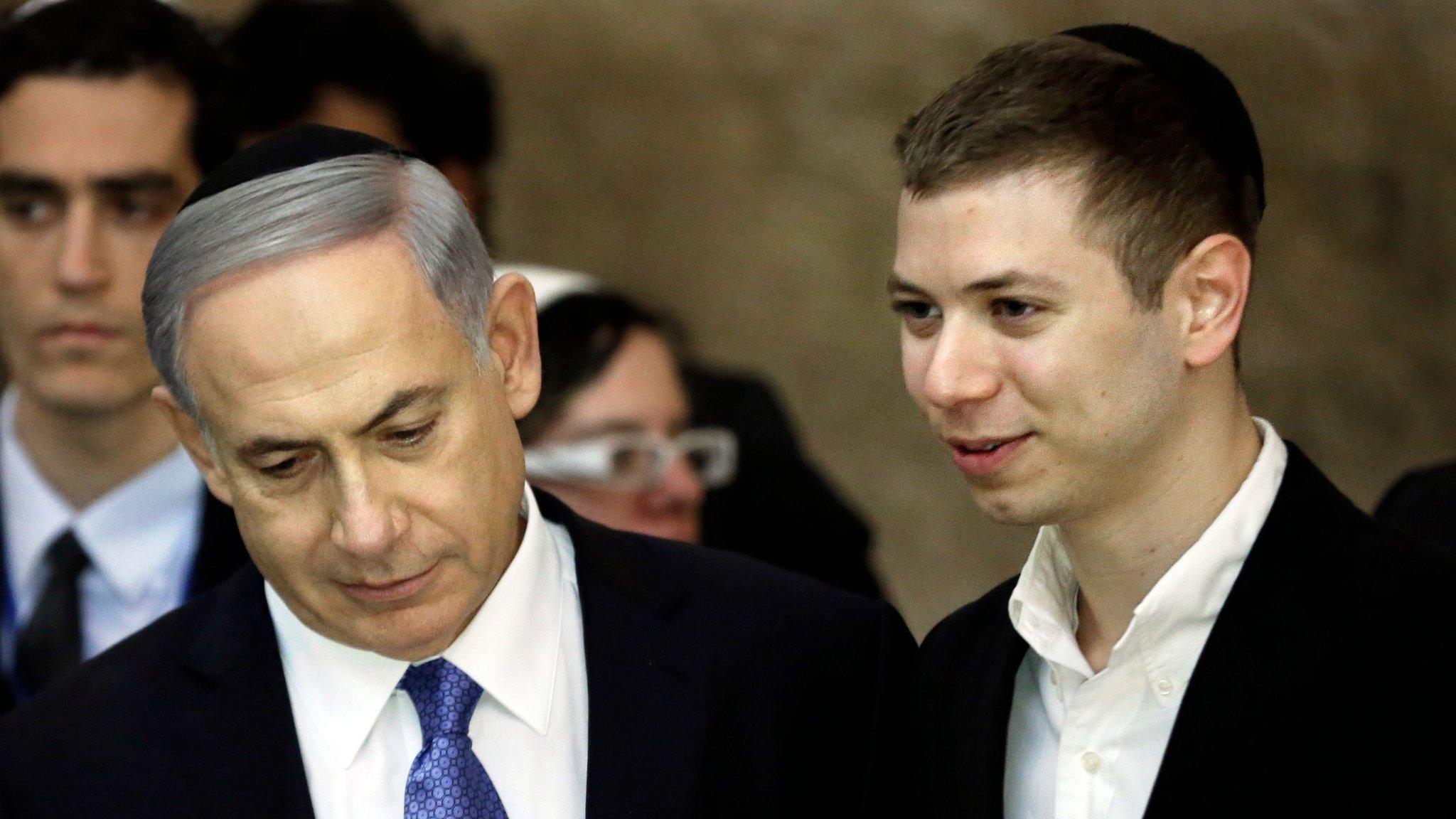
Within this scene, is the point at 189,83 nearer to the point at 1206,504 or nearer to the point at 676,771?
the point at 676,771

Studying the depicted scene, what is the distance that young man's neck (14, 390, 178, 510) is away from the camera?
3.77 metres

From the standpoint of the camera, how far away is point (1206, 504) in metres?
2.33

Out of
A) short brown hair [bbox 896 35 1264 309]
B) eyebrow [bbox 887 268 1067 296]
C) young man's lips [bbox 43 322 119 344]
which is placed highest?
short brown hair [bbox 896 35 1264 309]

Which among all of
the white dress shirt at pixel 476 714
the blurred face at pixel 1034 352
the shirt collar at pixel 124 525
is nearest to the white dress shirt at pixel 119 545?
the shirt collar at pixel 124 525

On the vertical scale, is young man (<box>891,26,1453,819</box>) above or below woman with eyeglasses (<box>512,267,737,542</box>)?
above

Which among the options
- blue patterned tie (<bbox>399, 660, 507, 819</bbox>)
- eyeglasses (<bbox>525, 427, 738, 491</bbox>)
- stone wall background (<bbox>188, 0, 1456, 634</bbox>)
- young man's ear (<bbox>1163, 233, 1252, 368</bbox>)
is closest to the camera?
young man's ear (<bbox>1163, 233, 1252, 368</bbox>)

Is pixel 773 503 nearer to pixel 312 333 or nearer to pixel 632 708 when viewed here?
pixel 632 708

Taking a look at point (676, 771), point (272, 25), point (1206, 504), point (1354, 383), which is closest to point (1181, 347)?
point (1206, 504)

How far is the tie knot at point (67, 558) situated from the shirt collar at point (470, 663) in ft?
4.03

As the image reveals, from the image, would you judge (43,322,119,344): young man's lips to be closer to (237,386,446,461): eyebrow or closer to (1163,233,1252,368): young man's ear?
(237,386,446,461): eyebrow

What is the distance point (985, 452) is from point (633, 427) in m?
1.87

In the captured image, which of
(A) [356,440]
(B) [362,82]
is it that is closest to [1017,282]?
(A) [356,440]

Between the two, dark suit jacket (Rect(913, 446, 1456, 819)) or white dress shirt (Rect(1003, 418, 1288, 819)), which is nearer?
dark suit jacket (Rect(913, 446, 1456, 819))

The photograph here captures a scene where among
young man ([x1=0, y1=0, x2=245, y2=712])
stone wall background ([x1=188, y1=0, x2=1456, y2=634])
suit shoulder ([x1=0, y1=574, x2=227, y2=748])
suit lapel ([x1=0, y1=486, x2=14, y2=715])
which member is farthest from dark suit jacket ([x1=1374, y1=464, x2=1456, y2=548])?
stone wall background ([x1=188, y1=0, x2=1456, y2=634])
